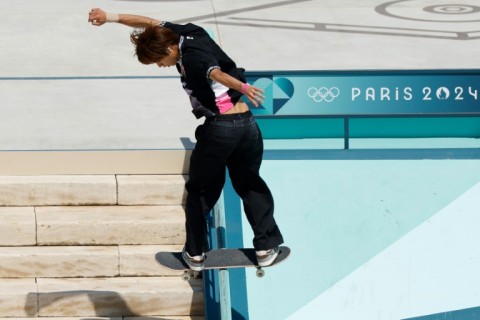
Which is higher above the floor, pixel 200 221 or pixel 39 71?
pixel 200 221

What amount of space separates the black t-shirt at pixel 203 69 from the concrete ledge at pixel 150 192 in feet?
11.0

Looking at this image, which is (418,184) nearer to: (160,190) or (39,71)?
(160,190)

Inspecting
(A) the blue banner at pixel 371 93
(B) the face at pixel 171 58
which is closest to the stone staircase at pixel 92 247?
(A) the blue banner at pixel 371 93

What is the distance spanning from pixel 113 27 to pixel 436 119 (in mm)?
6910

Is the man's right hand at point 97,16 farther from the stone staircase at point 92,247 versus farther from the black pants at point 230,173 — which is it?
the stone staircase at point 92,247

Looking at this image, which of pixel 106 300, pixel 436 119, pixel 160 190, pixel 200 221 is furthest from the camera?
pixel 436 119

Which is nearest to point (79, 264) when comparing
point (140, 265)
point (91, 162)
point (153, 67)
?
point (140, 265)

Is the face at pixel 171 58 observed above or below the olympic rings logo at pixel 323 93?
above

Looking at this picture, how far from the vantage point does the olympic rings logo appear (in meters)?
12.9

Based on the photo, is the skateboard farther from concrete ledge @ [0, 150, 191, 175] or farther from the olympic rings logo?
the olympic rings logo

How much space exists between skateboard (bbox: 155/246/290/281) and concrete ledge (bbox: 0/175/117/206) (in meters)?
2.69

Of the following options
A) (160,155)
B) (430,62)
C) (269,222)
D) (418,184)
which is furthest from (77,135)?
(430,62)

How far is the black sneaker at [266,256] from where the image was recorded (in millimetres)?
9484

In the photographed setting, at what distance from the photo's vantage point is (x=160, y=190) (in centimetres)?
1227
